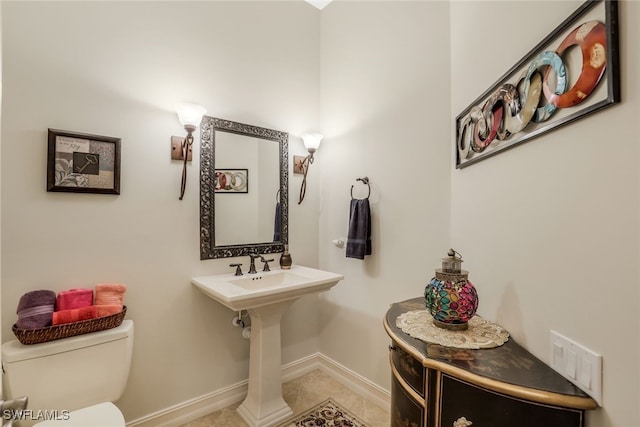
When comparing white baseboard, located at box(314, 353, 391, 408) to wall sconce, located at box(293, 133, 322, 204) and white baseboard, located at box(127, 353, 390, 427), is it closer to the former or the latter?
white baseboard, located at box(127, 353, 390, 427)

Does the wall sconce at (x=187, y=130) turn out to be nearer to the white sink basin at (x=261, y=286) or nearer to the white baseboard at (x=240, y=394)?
the white sink basin at (x=261, y=286)

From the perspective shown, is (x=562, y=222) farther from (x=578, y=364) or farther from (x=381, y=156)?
(x=381, y=156)

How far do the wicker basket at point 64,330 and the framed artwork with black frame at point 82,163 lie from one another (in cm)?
67

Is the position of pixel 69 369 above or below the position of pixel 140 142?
below

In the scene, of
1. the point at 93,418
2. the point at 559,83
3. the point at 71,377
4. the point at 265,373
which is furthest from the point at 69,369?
the point at 559,83

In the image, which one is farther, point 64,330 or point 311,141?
point 311,141

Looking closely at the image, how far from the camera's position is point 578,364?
77cm

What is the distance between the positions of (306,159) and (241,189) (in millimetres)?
624

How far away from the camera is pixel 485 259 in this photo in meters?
1.29

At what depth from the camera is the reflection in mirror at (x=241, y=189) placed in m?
1.97

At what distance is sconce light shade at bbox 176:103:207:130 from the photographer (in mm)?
1751

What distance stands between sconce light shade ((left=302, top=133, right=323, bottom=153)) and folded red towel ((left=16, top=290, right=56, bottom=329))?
182 centimetres

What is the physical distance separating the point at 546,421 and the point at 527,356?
238 mm

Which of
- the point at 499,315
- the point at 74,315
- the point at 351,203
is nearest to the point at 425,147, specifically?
the point at 351,203
